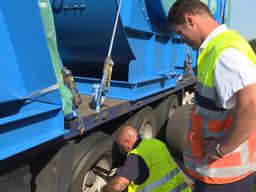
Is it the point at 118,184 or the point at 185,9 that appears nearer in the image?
the point at 185,9

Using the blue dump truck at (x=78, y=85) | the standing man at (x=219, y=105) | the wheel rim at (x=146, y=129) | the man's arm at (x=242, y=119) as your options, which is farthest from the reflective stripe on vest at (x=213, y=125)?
the wheel rim at (x=146, y=129)

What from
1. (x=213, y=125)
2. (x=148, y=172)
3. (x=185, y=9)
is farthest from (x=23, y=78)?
(x=148, y=172)

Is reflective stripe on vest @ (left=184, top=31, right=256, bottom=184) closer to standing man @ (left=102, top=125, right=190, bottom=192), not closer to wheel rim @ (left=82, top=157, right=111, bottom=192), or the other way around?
standing man @ (left=102, top=125, right=190, bottom=192)

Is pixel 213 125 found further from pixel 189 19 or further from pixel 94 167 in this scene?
pixel 94 167

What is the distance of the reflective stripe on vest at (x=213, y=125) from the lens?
2.14 m

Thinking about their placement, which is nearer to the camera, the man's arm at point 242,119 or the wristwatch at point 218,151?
the man's arm at point 242,119

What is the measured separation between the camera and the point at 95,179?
146 inches

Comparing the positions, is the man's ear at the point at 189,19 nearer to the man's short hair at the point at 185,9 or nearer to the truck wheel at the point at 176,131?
the man's short hair at the point at 185,9

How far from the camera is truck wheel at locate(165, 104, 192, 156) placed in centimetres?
594

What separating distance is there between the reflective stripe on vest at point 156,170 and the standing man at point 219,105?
89 centimetres

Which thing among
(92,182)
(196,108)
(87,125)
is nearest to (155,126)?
(92,182)

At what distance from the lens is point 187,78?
702 cm

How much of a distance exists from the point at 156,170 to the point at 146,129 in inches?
78.3

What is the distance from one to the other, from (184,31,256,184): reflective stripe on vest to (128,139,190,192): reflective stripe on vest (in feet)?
3.12
